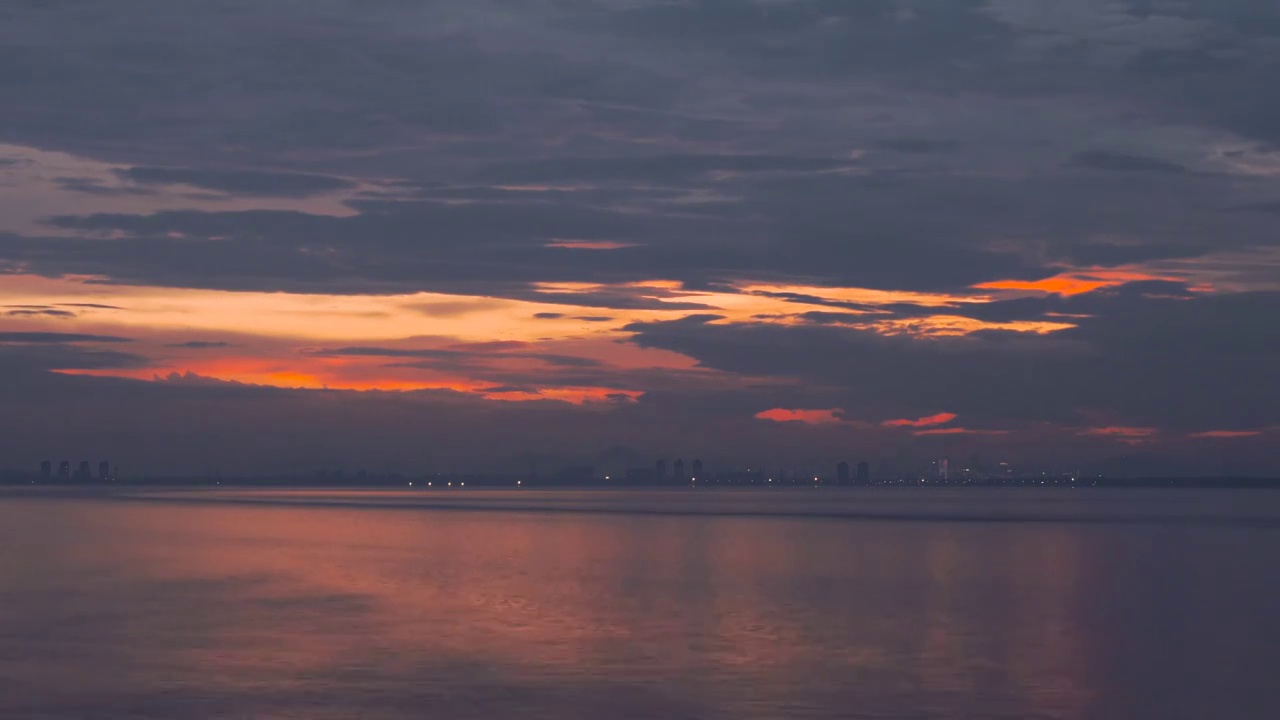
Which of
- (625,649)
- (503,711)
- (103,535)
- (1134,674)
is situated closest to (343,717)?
(503,711)

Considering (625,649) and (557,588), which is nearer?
(625,649)

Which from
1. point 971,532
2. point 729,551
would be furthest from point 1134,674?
point 971,532

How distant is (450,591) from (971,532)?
228 ft

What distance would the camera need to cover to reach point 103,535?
109 meters

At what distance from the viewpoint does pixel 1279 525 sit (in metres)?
139

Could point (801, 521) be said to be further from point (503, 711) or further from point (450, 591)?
point (503, 711)

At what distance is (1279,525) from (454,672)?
4830 inches

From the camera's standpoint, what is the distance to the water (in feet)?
104

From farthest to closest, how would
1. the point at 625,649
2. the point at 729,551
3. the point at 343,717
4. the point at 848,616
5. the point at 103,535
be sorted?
the point at 103,535 < the point at 729,551 < the point at 848,616 < the point at 625,649 < the point at 343,717

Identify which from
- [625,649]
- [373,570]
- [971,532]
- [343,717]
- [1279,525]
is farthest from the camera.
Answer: [1279,525]

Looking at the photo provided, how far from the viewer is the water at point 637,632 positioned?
31.6m

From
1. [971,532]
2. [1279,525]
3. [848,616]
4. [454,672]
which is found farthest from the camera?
[1279,525]

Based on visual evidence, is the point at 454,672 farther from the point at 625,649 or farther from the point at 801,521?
the point at 801,521

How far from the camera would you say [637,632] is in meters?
43.9
